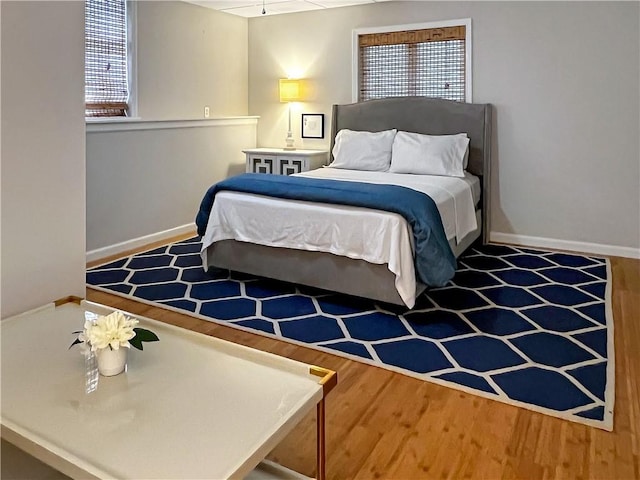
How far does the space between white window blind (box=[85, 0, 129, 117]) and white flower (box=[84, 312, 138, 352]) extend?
338 centimetres

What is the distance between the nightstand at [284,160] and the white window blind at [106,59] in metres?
1.40

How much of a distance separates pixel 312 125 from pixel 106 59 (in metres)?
2.12

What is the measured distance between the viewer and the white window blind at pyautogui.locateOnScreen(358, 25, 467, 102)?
4910 mm

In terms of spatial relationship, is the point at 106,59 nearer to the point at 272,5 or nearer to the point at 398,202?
the point at 272,5

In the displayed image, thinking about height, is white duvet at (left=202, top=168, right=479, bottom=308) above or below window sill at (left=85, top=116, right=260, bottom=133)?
below

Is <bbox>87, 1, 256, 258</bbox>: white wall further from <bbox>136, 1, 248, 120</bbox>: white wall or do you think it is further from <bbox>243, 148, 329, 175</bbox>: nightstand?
<bbox>243, 148, 329, 175</bbox>: nightstand

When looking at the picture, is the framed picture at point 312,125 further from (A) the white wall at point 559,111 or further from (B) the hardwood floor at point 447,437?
(B) the hardwood floor at point 447,437

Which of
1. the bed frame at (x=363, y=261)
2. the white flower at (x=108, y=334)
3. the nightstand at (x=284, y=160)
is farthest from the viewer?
the nightstand at (x=284, y=160)

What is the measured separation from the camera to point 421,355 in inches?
107

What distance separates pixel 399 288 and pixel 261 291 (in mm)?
1000

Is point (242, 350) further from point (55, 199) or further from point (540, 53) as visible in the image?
point (540, 53)

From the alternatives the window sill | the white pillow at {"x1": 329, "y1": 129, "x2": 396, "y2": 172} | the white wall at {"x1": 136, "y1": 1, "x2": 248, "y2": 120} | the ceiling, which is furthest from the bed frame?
the white wall at {"x1": 136, "y1": 1, "x2": 248, "y2": 120}

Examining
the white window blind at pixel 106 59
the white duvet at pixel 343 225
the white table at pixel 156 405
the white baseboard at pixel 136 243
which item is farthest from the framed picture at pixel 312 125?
the white table at pixel 156 405

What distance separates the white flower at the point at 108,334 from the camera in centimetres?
151
